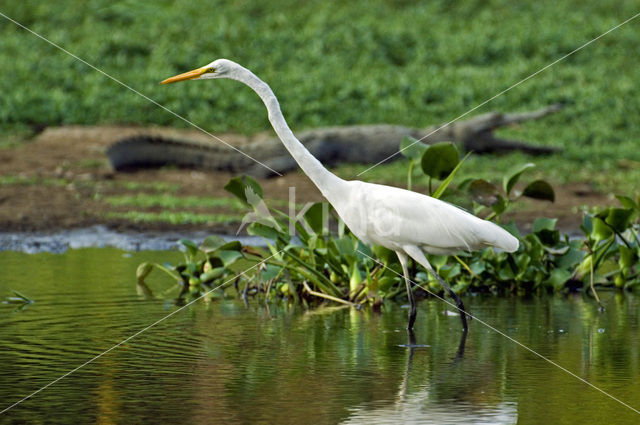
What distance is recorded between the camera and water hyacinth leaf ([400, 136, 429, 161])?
748 cm

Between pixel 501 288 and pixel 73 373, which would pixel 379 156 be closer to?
pixel 501 288

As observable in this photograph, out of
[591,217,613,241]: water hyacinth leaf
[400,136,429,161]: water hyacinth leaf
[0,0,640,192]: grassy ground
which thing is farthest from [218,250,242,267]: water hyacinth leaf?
[0,0,640,192]: grassy ground

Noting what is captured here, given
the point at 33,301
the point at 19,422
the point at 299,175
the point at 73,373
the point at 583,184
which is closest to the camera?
the point at 19,422

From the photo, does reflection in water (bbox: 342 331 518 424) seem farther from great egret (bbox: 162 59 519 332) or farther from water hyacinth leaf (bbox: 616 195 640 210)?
water hyacinth leaf (bbox: 616 195 640 210)

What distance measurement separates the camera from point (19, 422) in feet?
14.3

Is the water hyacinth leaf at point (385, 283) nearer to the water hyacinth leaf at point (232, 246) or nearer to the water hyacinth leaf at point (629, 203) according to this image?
the water hyacinth leaf at point (232, 246)

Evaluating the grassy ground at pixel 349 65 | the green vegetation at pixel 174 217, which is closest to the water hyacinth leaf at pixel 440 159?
the green vegetation at pixel 174 217

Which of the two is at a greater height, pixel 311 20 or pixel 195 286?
pixel 311 20

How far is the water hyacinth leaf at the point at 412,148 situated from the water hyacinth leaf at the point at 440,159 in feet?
0.68

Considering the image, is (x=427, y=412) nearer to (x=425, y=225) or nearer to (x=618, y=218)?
(x=425, y=225)

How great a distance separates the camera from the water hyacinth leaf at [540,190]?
293 inches

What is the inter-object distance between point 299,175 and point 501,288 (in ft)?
22.3

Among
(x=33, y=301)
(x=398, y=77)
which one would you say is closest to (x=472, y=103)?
(x=398, y=77)

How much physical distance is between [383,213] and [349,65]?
1273 cm
